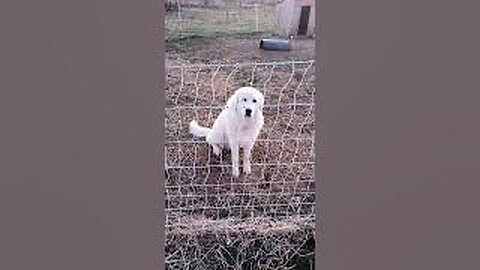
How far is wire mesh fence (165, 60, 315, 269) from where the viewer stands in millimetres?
3090

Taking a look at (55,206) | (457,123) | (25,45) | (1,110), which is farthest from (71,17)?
(457,123)

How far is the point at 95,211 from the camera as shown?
2938 mm

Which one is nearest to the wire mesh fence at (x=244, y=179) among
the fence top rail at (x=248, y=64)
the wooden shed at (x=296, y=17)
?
the fence top rail at (x=248, y=64)

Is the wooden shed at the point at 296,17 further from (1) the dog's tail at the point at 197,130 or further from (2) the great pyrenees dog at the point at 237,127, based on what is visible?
(1) the dog's tail at the point at 197,130

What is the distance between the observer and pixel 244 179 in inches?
124

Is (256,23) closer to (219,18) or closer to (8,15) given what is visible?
(219,18)

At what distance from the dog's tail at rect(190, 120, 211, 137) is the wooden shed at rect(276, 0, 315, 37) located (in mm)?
465

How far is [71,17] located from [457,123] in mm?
1454

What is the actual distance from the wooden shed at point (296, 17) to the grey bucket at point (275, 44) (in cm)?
3

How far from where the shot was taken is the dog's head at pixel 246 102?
3059 mm

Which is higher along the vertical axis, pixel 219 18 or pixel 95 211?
pixel 219 18

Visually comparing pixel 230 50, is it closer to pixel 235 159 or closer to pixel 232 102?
pixel 232 102

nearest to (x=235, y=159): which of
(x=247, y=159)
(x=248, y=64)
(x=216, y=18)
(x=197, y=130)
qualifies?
(x=247, y=159)

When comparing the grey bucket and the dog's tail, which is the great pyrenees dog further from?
the grey bucket
